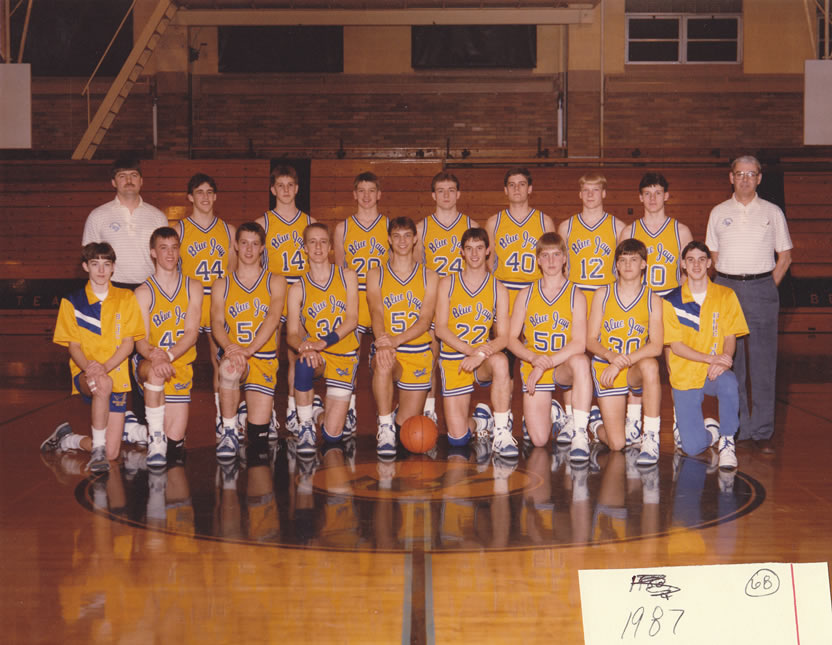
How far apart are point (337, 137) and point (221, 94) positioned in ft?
6.47

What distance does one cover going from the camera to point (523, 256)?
20.6 feet

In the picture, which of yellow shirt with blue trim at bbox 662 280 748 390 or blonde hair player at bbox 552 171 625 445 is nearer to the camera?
yellow shirt with blue trim at bbox 662 280 748 390

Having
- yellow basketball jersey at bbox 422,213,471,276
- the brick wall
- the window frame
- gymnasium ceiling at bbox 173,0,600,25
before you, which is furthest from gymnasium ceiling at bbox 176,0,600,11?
yellow basketball jersey at bbox 422,213,471,276

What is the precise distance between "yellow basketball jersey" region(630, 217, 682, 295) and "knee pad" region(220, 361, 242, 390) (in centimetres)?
267

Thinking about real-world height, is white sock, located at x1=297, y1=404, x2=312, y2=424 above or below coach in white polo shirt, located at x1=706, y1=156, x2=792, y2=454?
below

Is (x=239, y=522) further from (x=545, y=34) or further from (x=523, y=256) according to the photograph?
(x=545, y=34)

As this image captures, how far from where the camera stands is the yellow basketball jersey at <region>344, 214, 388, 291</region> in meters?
6.53

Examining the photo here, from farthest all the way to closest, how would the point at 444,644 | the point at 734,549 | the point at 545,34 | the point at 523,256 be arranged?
the point at 545,34
the point at 523,256
the point at 734,549
the point at 444,644

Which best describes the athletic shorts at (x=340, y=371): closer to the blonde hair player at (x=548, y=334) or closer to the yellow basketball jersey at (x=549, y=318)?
the blonde hair player at (x=548, y=334)

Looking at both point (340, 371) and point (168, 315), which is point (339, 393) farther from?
point (168, 315)

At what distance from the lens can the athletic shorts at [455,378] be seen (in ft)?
18.8

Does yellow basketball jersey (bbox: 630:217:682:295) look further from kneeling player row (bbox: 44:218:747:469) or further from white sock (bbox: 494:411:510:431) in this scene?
white sock (bbox: 494:411:510:431)

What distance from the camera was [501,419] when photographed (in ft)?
17.8

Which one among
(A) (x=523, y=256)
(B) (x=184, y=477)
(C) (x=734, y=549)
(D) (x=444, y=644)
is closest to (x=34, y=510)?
(B) (x=184, y=477)
